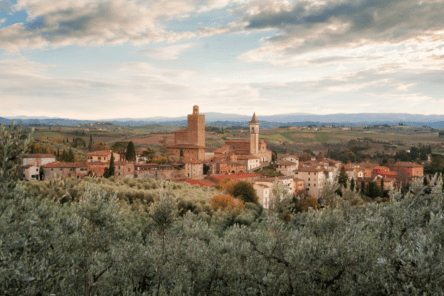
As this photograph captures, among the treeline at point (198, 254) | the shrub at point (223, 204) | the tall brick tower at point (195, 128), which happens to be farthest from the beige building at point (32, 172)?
the tall brick tower at point (195, 128)

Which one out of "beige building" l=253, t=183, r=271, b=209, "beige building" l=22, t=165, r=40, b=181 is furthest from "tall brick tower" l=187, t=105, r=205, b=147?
"beige building" l=22, t=165, r=40, b=181

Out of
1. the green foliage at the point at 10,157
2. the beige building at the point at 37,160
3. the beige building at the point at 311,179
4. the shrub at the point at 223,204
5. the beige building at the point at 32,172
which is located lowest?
the beige building at the point at 311,179

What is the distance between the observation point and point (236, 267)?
9.79 meters

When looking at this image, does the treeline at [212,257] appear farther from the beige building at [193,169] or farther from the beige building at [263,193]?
the beige building at [193,169]

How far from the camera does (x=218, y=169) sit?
186 feet

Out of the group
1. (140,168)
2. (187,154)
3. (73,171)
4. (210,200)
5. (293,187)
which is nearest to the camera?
(210,200)

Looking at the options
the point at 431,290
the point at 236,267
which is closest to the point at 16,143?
the point at 236,267

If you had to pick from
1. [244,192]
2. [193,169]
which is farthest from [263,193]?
[193,169]

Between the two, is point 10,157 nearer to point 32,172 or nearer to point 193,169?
point 32,172

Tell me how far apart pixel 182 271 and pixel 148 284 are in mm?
1195

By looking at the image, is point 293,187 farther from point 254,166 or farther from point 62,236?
point 62,236

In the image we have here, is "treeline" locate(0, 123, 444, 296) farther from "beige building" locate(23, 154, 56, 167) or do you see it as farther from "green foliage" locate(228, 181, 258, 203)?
"beige building" locate(23, 154, 56, 167)

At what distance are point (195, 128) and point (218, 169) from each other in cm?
1625

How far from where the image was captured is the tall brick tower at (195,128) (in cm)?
6925
